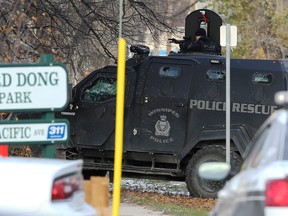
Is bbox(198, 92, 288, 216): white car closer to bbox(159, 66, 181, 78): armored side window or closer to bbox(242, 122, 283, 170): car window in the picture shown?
bbox(242, 122, 283, 170): car window

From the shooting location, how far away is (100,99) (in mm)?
16766

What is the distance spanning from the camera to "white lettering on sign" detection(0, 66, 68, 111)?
927 cm

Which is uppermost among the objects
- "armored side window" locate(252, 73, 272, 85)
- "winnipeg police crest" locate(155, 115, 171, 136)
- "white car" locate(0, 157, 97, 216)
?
"armored side window" locate(252, 73, 272, 85)

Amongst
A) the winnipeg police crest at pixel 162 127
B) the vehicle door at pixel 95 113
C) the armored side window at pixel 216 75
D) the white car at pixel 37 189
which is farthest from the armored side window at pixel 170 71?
the white car at pixel 37 189

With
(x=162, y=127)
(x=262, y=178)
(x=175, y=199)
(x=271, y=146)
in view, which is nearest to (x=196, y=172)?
(x=175, y=199)

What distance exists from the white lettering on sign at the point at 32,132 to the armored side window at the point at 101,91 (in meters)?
7.31

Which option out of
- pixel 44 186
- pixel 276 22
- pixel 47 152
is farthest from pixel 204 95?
pixel 276 22

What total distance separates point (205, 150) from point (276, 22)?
26.9m

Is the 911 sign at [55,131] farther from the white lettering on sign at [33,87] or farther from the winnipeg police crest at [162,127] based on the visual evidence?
the winnipeg police crest at [162,127]

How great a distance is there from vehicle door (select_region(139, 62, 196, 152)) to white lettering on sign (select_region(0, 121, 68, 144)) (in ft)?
22.8

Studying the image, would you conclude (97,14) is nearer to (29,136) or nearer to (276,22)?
(29,136)

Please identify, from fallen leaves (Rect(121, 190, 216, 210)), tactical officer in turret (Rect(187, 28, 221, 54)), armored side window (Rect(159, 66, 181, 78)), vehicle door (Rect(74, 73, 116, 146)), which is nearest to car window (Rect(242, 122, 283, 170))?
fallen leaves (Rect(121, 190, 216, 210))

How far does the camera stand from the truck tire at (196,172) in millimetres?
16125

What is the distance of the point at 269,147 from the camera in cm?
644
